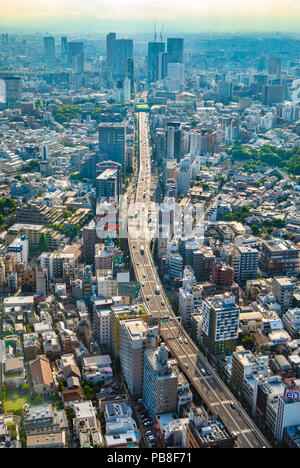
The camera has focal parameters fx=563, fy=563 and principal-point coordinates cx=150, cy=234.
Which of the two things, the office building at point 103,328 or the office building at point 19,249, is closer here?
the office building at point 103,328

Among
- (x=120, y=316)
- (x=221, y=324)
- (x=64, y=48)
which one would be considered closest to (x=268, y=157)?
(x=221, y=324)

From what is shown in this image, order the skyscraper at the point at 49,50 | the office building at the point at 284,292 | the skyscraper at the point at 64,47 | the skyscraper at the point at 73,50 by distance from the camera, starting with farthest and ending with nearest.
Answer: the skyscraper at the point at 73,50 < the skyscraper at the point at 64,47 < the skyscraper at the point at 49,50 < the office building at the point at 284,292

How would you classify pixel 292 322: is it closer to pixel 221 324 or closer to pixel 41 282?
pixel 221 324

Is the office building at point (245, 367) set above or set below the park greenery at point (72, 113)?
below

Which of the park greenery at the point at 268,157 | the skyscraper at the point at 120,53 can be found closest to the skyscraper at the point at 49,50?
the skyscraper at the point at 120,53

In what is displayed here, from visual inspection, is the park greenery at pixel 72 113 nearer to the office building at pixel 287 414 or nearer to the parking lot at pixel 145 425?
the parking lot at pixel 145 425

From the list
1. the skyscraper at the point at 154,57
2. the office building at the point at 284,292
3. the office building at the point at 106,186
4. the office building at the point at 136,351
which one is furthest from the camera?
the skyscraper at the point at 154,57

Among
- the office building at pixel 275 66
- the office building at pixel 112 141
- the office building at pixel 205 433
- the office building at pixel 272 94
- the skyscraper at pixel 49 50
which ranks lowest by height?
the office building at pixel 205 433
